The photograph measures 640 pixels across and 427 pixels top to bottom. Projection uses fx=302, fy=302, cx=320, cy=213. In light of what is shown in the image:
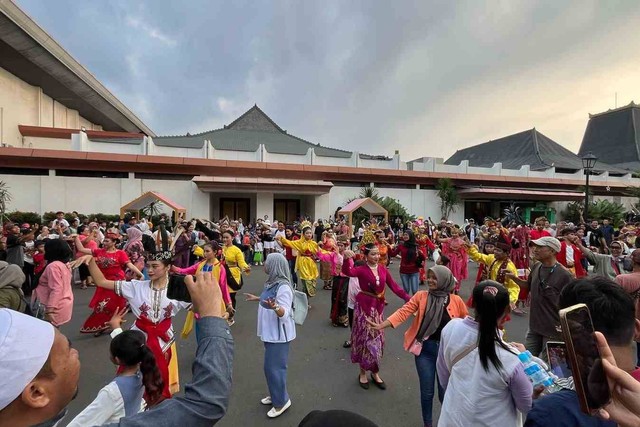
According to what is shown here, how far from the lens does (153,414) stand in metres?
0.94

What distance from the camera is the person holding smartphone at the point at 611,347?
1.07 metres

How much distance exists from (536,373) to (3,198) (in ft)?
64.1

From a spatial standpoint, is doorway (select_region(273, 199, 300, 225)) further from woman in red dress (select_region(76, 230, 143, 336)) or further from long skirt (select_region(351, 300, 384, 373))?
long skirt (select_region(351, 300, 384, 373))

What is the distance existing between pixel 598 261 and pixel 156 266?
6.69 meters

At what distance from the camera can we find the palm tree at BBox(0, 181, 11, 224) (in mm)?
13020

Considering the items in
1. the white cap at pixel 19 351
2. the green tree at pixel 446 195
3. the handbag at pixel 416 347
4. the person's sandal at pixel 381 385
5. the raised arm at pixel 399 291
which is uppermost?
the green tree at pixel 446 195

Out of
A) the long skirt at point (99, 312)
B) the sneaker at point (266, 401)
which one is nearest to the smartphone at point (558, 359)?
the sneaker at point (266, 401)

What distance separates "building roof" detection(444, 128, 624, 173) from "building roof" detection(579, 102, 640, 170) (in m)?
5.75

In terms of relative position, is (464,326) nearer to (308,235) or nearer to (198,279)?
(198,279)

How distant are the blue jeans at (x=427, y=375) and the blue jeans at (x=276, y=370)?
1.36 meters

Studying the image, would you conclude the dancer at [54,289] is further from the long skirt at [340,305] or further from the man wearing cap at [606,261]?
the man wearing cap at [606,261]

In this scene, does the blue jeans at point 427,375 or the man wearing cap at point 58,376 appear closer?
the man wearing cap at point 58,376

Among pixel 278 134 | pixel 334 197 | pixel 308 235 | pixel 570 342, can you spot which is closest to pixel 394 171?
pixel 334 197

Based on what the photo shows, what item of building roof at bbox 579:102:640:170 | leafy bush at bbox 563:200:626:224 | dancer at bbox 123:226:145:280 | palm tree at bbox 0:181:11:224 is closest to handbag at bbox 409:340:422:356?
dancer at bbox 123:226:145:280
